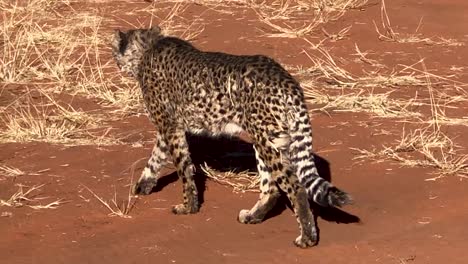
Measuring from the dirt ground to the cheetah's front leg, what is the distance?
0.30ft

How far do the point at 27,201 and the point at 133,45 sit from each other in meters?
1.54

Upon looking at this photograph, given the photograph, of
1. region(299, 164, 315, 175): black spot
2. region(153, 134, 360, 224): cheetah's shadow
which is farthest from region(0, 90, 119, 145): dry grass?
region(299, 164, 315, 175): black spot

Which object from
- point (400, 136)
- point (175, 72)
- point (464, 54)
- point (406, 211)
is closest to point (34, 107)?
point (175, 72)

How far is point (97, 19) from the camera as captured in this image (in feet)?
44.6

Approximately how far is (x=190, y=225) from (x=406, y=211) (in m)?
1.57

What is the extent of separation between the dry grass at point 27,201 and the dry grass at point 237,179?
1253 mm

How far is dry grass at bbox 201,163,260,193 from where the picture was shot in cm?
805

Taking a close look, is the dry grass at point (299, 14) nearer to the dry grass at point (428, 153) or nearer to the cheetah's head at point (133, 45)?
the dry grass at point (428, 153)

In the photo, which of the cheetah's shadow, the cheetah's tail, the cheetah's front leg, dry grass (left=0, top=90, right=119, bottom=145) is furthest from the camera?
dry grass (left=0, top=90, right=119, bottom=145)

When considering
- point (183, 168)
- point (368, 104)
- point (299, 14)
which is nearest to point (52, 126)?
point (183, 168)

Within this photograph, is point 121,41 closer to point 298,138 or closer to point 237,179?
point 237,179

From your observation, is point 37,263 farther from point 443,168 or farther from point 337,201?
point 443,168

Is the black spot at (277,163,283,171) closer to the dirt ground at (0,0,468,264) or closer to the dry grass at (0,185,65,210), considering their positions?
the dirt ground at (0,0,468,264)

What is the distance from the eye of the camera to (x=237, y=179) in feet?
27.1
